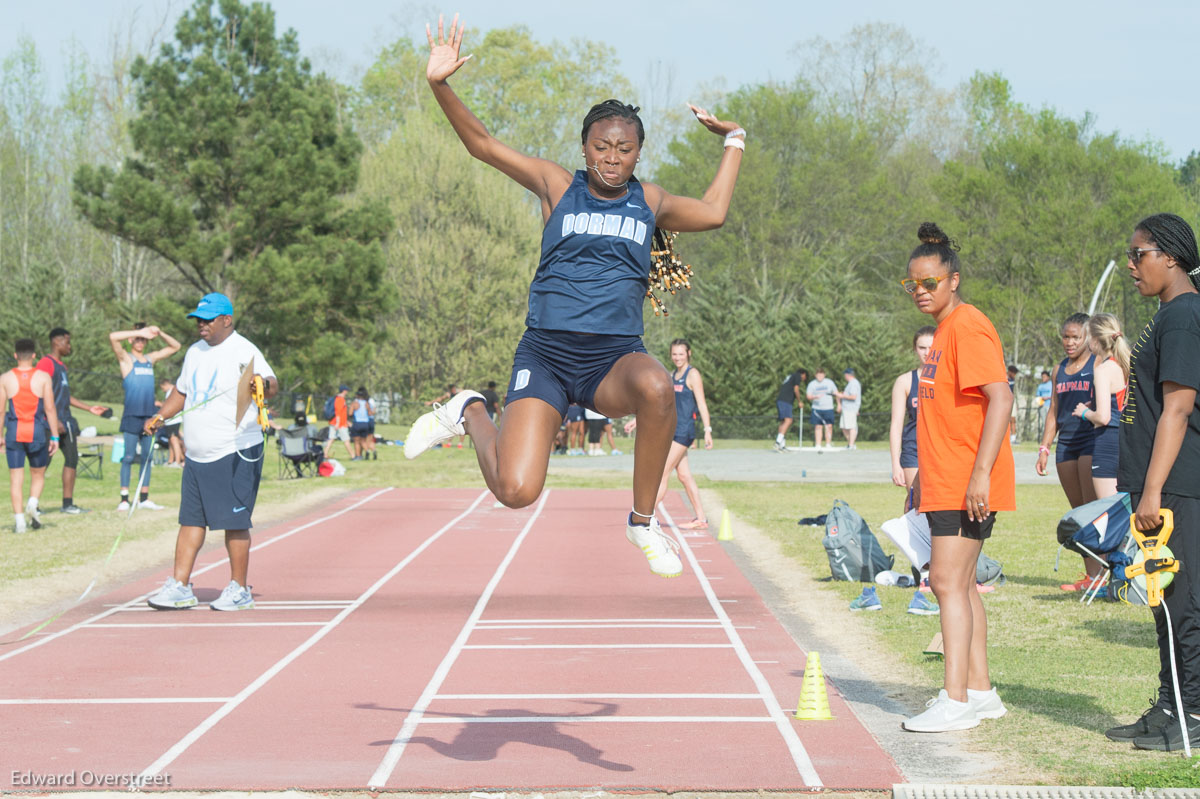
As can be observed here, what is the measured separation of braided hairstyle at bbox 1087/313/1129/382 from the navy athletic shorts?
489cm

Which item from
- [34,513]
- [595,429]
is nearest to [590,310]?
[34,513]

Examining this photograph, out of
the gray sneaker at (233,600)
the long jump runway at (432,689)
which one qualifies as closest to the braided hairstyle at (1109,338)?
the long jump runway at (432,689)

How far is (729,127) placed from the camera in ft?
18.1

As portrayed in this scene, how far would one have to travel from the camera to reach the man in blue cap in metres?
8.99

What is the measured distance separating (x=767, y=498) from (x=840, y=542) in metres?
8.02

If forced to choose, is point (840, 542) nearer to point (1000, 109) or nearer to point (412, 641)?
point (412, 641)

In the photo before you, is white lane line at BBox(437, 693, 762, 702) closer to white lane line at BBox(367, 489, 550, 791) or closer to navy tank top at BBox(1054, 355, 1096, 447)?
white lane line at BBox(367, 489, 550, 791)

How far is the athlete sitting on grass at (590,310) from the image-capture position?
4789mm

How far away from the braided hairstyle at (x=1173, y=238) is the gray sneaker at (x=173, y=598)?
7.01m

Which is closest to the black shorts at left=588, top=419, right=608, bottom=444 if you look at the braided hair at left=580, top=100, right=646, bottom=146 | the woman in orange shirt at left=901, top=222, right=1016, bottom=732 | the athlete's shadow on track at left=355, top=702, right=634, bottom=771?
the athlete's shadow on track at left=355, top=702, right=634, bottom=771

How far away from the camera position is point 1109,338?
340 inches

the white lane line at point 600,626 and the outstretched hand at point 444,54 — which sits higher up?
the outstretched hand at point 444,54

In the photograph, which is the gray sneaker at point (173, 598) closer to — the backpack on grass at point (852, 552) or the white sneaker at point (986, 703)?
the backpack on grass at point (852, 552)

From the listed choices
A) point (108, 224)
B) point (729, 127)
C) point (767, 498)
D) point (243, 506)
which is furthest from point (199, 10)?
point (729, 127)
